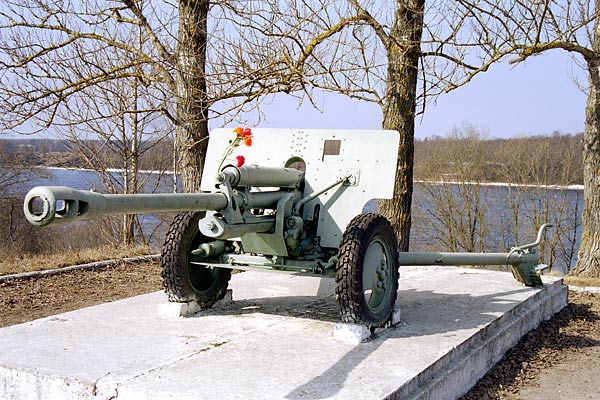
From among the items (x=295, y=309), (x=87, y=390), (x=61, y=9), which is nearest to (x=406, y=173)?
(x=295, y=309)

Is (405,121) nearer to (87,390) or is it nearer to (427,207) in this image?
(87,390)

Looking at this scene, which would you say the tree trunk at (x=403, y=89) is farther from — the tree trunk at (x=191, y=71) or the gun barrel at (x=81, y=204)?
the gun barrel at (x=81, y=204)

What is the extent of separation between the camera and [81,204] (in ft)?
10.7

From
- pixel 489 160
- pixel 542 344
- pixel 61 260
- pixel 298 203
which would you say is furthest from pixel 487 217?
pixel 298 203

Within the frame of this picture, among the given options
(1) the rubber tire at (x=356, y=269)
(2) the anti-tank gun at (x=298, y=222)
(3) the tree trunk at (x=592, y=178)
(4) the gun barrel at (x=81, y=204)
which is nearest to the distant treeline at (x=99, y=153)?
(3) the tree trunk at (x=592, y=178)

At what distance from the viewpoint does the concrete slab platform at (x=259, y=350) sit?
3.69 meters

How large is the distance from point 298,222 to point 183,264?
90cm

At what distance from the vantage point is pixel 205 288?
17.8 ft

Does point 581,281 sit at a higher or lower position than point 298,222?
lower

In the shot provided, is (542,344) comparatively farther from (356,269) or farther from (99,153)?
(99,153)

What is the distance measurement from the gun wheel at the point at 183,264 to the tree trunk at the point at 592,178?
6.02 metres

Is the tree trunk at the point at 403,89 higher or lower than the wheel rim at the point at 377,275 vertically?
higher

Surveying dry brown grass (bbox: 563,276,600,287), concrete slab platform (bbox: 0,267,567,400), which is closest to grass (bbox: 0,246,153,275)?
concrete slab platform (bbox: 0,267,567,400)

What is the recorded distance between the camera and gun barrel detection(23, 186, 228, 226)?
3078 millimetres
